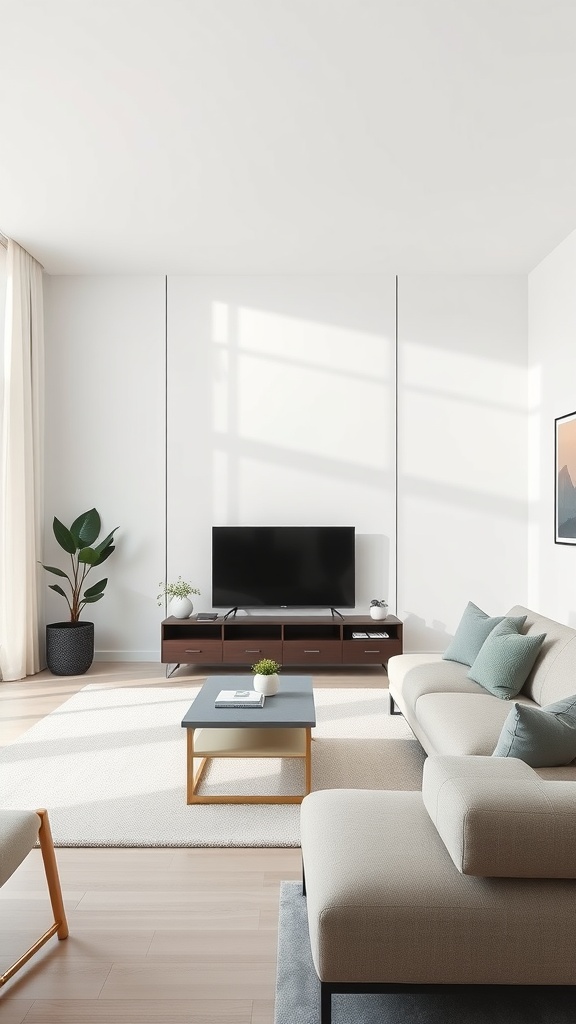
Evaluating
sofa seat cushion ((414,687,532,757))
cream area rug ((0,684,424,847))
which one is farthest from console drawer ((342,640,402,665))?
sofa seat cushion ((414,687,532,757))

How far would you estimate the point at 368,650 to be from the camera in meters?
5.59

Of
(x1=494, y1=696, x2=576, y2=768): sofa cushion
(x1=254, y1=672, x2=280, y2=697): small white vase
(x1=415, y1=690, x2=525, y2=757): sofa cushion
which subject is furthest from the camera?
(x1=254, y1=672, x2=280, y2=697): small white vase

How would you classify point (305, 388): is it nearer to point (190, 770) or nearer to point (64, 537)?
point (64, 537)

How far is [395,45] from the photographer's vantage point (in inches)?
120

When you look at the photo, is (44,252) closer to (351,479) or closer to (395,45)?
(351,479)

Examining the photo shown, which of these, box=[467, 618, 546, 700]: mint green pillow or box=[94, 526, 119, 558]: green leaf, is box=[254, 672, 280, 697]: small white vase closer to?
box=[467, 618, 546, 700]: mint green pillow

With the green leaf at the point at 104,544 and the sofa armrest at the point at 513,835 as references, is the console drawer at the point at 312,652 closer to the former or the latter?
the green leaf at the point at 104,544

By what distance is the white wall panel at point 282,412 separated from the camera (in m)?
6.04

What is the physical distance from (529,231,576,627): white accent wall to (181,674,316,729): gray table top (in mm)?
2381

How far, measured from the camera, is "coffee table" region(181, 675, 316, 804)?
3.09 m

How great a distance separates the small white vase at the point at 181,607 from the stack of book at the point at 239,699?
7.21 ft

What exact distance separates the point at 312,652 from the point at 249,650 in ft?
1.56

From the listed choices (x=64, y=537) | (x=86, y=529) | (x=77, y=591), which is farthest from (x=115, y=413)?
(x=77, y=591)

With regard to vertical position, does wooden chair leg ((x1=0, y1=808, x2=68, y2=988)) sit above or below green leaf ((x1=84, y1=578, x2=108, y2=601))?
below
